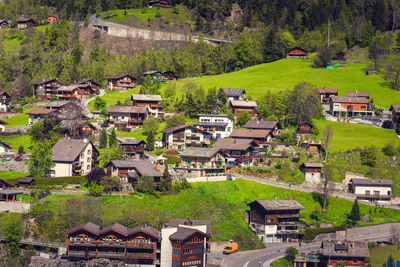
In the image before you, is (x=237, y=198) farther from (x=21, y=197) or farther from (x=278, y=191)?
(x=21, y=197)

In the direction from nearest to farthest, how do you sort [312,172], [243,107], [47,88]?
[312,172], [243,107], [47,88]

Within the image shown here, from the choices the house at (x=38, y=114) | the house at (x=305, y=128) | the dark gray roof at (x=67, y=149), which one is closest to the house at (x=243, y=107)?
the house at (x=305, y=128)

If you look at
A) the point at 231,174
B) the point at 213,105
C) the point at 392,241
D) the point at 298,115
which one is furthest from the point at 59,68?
the point at 392,241

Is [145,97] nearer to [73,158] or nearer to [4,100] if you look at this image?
[4,100]

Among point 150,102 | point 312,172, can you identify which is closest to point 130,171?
point 312,172


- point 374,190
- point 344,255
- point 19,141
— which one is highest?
point 19,141

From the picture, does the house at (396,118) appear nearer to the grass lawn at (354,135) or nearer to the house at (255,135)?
the grass lawn at (354,135)

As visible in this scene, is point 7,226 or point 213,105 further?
point 213,105
